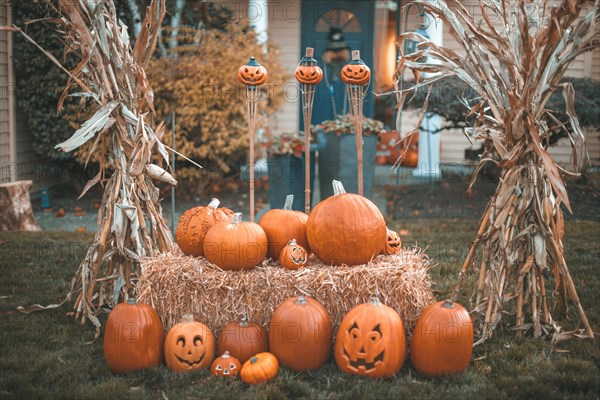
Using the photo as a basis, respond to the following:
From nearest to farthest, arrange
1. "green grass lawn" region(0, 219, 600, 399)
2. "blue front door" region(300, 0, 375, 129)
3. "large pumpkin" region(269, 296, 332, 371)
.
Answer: "green grass lawn" region(0, 219, 600, 399)
"large pumpkin" region(269, 296, 332, 371)
"blue front door" region(300, 0, 375, 129)

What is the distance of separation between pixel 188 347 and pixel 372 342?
0.93m

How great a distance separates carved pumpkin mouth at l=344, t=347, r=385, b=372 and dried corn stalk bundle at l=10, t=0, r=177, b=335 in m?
1.47

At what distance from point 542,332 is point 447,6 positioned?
6.53 feet

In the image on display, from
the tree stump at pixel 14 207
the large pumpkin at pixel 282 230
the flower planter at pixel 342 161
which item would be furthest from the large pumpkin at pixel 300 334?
the tree stump at pixel 14 207

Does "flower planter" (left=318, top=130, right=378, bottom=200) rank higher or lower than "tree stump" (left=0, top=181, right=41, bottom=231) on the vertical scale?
higher

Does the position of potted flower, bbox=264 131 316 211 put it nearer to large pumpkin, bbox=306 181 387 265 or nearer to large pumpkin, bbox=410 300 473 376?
large pumpkin, bbox=306 181 387 265

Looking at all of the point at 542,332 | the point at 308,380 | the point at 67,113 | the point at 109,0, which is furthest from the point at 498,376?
the point at 67,113

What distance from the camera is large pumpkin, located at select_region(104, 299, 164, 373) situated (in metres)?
3.22

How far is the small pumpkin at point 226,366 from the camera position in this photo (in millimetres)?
3146

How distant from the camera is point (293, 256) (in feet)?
11.4

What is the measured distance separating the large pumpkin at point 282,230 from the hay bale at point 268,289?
0.16 metres

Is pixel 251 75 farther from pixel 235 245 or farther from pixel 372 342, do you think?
pixel 372 342

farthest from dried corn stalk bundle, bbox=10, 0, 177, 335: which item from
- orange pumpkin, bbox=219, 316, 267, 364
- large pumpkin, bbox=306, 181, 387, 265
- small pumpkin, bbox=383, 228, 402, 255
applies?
small pumpkin, bbox=383, 228, 402, 255

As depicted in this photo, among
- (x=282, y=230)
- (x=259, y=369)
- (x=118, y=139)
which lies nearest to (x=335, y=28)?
(x=118, y=139)
